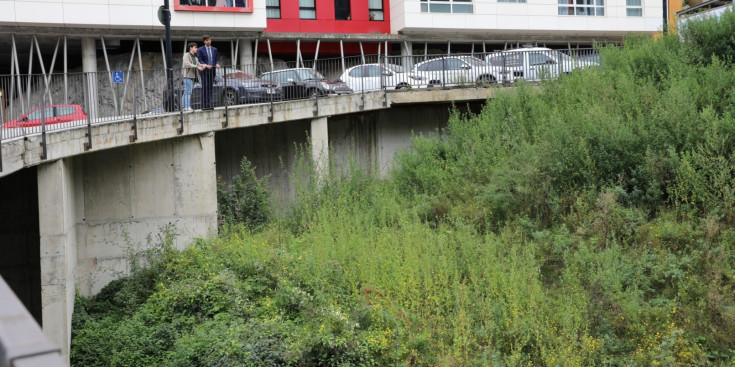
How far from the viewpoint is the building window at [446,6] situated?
31.4 meters

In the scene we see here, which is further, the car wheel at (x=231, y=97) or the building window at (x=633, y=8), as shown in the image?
the building window at (x=633, y=8)

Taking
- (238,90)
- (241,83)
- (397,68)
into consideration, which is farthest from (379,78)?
(238,90)

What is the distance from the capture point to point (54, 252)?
42.6 feet

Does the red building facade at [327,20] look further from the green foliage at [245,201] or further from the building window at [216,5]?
the green foliage at [245,201]

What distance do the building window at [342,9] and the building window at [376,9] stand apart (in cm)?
106

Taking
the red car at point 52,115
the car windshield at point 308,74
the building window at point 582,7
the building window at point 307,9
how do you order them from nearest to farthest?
the red car at point 52,115
the car windshield at point 308,74
the building window at point 307,9
the building window at point 582,7

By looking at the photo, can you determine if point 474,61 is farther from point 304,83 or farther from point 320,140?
point 320,140

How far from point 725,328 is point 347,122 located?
12.3m

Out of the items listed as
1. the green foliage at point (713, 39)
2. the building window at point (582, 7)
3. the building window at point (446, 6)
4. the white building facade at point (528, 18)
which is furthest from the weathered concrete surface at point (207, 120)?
the building window at point (582, 7)

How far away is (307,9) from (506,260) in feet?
72.4

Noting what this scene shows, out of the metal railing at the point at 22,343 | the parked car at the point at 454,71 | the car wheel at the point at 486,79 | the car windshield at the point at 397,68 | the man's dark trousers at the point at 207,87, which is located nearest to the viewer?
the metal railing at the point at 22,343

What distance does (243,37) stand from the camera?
29812 mm

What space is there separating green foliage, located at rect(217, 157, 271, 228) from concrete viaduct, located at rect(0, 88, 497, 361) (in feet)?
2.18

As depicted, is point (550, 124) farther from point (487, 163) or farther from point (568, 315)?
point (568, 315)
